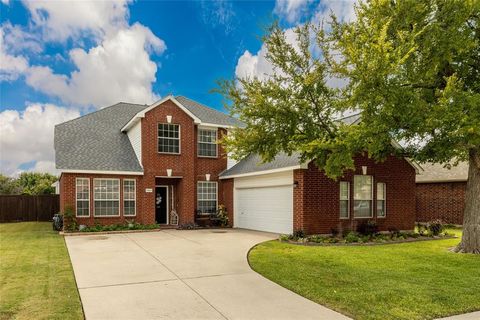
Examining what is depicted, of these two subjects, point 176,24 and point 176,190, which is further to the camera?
point 176,190

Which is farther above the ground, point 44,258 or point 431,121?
point 431,121

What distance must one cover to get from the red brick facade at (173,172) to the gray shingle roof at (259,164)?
94 cm

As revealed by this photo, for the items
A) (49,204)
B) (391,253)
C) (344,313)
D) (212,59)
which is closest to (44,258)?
(344,313)

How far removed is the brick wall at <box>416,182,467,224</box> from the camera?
19.7 meters

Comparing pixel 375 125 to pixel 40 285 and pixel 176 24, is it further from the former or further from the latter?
pixel 176 24

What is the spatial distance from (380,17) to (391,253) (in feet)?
22.3

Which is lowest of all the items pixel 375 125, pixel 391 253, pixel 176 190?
pixel 391 253

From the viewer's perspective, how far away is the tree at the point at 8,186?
4376 cm

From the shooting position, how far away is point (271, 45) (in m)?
11.0

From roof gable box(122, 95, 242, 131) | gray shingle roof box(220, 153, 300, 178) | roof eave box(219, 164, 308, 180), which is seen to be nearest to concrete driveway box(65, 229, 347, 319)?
roof eave box(219, 164, 308, 180)

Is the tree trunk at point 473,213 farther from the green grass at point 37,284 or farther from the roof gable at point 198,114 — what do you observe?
the roof gable at point 198,114

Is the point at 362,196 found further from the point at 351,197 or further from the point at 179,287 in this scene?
the point at 179,287

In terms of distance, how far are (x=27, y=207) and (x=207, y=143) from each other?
13.8 metres

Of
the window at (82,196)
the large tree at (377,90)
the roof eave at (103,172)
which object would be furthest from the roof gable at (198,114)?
the large tree at (377,90)
